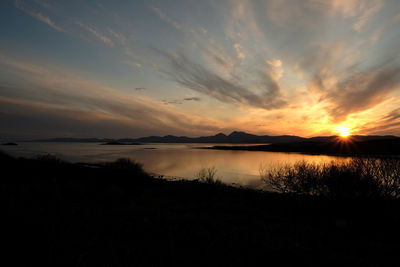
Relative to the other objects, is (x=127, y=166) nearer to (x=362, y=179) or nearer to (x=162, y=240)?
(x=162, y=240)

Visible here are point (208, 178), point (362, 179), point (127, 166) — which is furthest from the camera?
point (127, 166)

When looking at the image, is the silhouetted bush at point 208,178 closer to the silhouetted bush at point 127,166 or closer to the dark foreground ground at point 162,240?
the silhouetted bush at point 127,166

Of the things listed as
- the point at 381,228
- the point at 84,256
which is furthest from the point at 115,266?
the point at 381,228

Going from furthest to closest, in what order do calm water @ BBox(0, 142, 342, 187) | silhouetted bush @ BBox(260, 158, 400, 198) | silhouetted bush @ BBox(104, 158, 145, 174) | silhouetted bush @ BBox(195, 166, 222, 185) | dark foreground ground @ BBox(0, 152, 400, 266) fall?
calm water @ BBox(0, 142, 342, 187) < silhouetted bush @ BBox(104, 158, 145, 174) < silhouetted bush @ BBox(195, 166, 222, 185) < silhouetted bush @ BBox(260, 158, 400, 198) < dark foreground ground @ BBox(0, 152, 400, 266)

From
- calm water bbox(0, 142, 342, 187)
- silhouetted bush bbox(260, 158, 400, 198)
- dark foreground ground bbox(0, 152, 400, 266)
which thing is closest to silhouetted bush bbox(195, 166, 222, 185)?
calm water bbox(0, 142, 342, 187)

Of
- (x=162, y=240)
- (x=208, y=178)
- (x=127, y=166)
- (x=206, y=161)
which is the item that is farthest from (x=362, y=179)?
(x=206, y=161)

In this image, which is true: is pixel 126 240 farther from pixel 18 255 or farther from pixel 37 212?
pixel 37 212

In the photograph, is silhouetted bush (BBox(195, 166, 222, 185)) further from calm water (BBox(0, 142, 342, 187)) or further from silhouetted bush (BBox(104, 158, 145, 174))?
silhouetted bush (BBox(104, 158, 145, 174))

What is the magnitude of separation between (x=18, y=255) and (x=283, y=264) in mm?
6752

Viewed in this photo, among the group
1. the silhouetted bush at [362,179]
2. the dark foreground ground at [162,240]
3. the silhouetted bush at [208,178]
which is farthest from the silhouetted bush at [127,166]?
the silhouetted bush at [362,179]

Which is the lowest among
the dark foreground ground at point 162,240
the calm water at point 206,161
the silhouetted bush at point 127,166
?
the calm water at point 206,161

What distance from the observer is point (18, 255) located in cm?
461

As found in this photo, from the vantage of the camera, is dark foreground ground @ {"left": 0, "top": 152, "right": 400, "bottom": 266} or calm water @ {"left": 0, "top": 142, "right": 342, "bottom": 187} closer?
dark foreground ground @ {"left": 0, "top": 152, "right": 400, "bottom": 266}

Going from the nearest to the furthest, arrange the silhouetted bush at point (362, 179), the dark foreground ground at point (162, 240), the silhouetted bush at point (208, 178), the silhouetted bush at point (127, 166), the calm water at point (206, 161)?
the dark foreground ground at point (162, 240) → the silhouetted bush at point (362, 179) → the silhouetted bush at point (208, 178) → the silhouetted bush at point (127, 166) → the calm water at point (206, 161)
